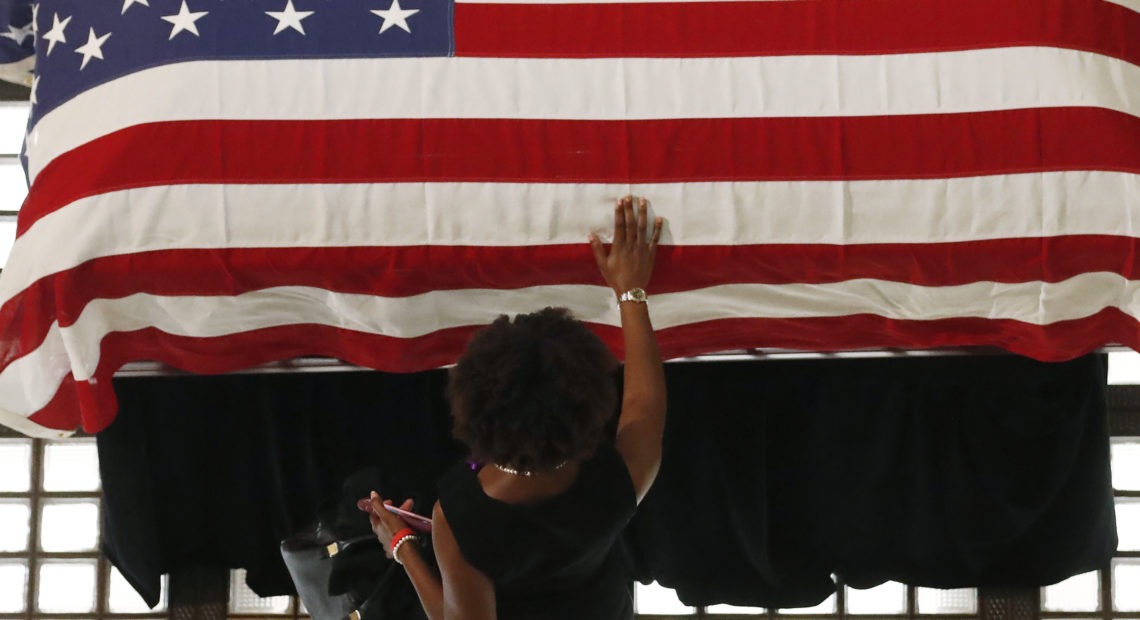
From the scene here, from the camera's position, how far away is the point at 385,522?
2080mm

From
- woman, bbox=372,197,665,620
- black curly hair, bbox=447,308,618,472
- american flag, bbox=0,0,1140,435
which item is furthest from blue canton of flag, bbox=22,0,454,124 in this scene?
black curly hair, bbox=447,308,618,472

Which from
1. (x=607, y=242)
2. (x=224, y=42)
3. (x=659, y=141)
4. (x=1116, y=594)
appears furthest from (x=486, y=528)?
(x=1116, y=594)

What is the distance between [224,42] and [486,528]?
1.04 meters

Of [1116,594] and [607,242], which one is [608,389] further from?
[1116,594]

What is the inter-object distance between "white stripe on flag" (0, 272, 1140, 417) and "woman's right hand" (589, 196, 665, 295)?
115mm

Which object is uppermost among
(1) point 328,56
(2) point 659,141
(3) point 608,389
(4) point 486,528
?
(1) point 328,56

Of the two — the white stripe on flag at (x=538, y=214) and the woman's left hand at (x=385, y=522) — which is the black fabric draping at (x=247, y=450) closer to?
the woman's left hand at (x=385, y=522)

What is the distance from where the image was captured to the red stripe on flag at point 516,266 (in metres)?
2.02

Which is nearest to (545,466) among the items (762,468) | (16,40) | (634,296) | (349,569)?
(634,296)

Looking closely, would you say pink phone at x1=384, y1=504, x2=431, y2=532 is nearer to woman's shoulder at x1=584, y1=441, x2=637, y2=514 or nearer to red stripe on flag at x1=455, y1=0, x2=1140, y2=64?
woman's shoulder at x1=584, y1=441, x2=637, y2=514

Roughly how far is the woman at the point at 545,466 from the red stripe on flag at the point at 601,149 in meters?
0.13

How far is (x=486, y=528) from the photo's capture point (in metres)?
1.73

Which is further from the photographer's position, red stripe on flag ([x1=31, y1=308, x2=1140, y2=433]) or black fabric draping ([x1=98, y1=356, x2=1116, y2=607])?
black fabric draping ([x1=98, y1=356, x2=1116, y2=607])

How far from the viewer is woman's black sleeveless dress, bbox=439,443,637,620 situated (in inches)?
68.4
